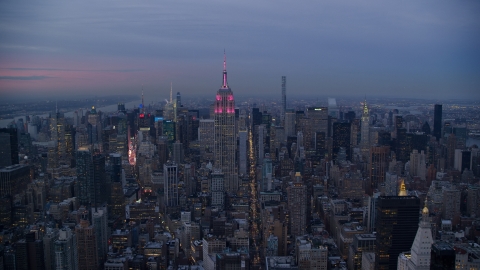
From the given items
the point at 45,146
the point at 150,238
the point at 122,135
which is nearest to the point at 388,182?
the point at 150,238

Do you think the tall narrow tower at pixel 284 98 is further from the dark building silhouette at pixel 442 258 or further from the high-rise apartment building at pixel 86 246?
the dark building silhouette at pixel 442 258

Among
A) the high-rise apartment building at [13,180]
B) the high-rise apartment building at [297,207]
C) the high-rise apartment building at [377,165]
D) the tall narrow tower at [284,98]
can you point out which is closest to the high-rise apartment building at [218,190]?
the high-rise apartment building at [297,207]

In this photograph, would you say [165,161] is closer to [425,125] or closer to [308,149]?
[308,149]

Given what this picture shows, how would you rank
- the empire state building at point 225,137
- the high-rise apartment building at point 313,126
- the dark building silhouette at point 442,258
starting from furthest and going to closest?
1. the high-rise apartment building at point 313,126
2. the empire state building at point 225,137
3. the dark building silhouette at point 442,258

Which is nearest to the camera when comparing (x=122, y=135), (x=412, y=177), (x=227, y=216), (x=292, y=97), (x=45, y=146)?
(x=412, y=177)

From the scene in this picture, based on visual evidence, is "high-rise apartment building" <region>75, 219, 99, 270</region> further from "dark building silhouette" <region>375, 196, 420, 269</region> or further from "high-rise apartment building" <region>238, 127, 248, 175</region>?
"high-rise apartment building" <region>238, 127, 248, 175</region>

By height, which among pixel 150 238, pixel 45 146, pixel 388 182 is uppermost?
pixel 45 146
